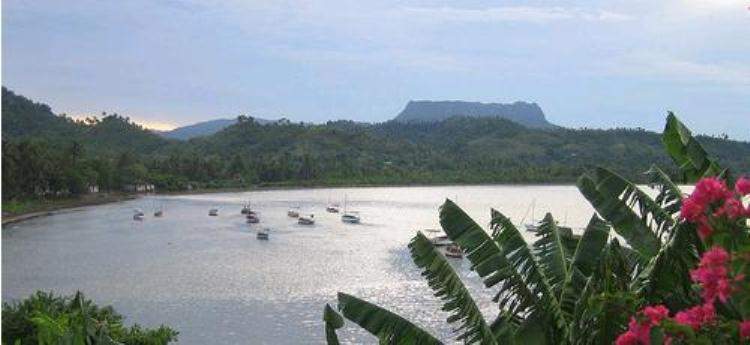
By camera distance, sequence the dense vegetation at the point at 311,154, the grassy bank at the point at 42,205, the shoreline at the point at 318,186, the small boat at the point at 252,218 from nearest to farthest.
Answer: the grassy bank at the point at 42,205, the small boat at the point at 252,218, the dense vegetation at the point at 311,154, the shoreline at the point at 318,186

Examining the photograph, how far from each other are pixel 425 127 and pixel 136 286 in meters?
134

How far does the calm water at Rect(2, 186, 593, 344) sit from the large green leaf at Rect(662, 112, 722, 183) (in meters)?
15.0

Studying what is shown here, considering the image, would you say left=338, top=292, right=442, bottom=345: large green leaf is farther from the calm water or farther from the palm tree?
the calm water

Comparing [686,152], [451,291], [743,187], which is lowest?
[451,291]

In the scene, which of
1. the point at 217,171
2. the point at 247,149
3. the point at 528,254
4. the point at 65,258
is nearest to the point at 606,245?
the point at 528,254

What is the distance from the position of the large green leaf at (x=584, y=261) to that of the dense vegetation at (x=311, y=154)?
59684 mm

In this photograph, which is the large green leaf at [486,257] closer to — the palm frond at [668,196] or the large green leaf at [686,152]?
the palm frond at [668,196]

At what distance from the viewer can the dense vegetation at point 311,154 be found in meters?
82.3

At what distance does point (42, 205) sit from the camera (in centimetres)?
5962

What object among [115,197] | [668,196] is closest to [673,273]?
[668,196]

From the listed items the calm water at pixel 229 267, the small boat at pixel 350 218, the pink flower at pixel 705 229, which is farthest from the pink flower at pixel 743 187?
the small boat at pixel 350 218

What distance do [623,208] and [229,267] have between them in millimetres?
30554

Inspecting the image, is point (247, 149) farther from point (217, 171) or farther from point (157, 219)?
point (157, 219)

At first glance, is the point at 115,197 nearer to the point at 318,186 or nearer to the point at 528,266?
the point at 318,186
